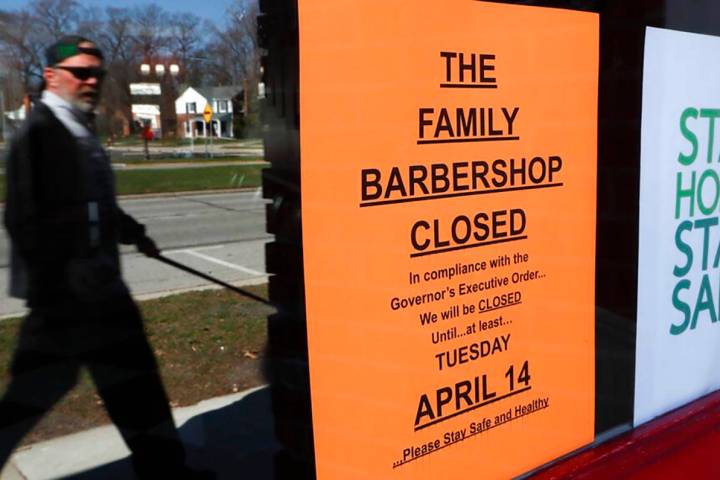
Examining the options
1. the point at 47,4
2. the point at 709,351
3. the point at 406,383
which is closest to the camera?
the point at 47,4

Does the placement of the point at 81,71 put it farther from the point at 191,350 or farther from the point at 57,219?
the point at 191,350

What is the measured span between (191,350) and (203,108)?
4.47ft

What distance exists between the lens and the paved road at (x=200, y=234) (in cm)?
131

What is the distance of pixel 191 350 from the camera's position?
8.13ft

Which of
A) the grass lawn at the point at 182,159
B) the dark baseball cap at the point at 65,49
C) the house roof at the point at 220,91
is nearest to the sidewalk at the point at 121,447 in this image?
the grass lawn at the point at 182,159

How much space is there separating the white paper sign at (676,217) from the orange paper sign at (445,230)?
20cm

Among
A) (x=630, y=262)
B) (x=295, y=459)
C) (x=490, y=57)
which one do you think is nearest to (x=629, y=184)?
(x=630, y=262)

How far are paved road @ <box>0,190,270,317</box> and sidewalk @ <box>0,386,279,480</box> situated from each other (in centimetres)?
73

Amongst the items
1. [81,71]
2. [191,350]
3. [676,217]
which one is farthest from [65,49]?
[191,350]

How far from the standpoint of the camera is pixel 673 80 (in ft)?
5.42

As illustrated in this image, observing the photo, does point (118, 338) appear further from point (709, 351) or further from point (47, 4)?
point (709, 351)

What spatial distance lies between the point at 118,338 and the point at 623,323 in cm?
127

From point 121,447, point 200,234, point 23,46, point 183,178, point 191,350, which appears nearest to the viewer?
point 23,46

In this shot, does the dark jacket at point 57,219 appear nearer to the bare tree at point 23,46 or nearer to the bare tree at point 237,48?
the bare tree at point 23,46
